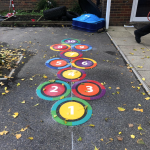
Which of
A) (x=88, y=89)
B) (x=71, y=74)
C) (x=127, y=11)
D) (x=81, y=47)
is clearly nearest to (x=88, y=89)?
(x=88, y=89)

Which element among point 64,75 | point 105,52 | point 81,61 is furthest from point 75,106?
point 105,52

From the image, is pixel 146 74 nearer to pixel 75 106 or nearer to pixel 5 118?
pixel 75 106

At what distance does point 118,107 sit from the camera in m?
2.52

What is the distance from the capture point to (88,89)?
296cm

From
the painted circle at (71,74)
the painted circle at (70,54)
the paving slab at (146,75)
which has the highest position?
the painted circle at (70,54)

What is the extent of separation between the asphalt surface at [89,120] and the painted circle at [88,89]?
217 millimetres

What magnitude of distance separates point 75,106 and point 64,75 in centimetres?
107

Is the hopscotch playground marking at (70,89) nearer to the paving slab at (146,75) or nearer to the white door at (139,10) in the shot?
the paving slab at (146,75)

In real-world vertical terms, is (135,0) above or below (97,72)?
above

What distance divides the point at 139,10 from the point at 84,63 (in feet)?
17.4

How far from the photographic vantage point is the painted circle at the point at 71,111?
226 cm

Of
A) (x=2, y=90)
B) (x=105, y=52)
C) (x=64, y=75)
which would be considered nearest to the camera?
(x=2, y=90)

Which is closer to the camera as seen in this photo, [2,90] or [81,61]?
[2,90]

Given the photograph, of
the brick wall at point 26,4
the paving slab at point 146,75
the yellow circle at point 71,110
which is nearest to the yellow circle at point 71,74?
the yellow circle at point 71,110
